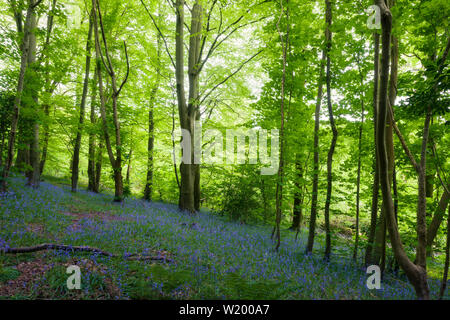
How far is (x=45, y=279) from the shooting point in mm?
3336

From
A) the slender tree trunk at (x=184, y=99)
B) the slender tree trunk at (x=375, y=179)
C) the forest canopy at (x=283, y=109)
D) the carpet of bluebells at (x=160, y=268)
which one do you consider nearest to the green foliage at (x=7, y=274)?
the carpet of bluebells at (x=160, y=268)

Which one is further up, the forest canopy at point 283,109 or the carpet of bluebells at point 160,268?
the forest canopy at point 283,109

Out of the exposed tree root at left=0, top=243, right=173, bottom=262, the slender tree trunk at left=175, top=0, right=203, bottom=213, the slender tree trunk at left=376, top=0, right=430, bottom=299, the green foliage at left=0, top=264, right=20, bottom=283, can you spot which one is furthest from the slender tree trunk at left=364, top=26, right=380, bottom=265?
the slender tree trunk at left=175, top=0, right=203, bottom=213

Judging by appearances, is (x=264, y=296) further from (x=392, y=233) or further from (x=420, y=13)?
(x=420, y=13)

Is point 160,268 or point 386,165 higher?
point 386,165

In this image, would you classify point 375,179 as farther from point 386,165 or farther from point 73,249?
point 73,249

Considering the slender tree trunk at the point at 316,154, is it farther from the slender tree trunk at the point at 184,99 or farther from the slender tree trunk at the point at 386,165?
the slender tree trunk at the point at 184,99

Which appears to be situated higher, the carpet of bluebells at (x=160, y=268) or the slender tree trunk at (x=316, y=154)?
the slender tree trunk at (x=316, y=154)

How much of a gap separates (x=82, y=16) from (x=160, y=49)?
5623mm

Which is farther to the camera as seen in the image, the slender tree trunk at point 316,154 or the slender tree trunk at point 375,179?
the slender tree trunk at point 316,154

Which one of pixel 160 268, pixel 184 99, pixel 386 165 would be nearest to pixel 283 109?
pixel 386 165

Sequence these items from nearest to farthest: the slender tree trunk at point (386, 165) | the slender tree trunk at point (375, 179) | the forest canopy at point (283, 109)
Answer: the slender tree trunk at point (386, 165), the slender tree trunk at point (375, 179), the forest canopy at point (283, 109)

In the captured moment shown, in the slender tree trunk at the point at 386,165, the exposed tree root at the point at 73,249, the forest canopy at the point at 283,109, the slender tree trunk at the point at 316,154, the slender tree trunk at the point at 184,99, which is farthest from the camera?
the slender tree trunk at the point at 184,99

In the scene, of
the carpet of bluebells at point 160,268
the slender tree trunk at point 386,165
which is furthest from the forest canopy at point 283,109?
the carpet of bluebells at point 160,268
